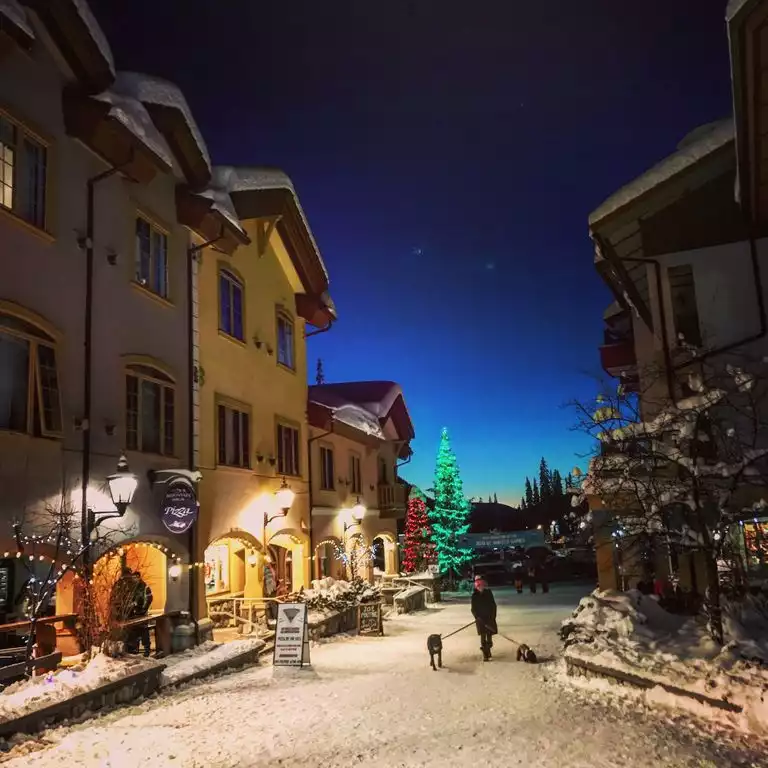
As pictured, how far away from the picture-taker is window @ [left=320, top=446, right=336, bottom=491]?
78.0ft

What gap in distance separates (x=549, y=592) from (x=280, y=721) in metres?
25.7

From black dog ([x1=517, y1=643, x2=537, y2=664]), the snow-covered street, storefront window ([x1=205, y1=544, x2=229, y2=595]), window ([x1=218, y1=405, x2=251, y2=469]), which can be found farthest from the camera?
storefront window ([x1=205, y1=544, x2=229, y2=595])

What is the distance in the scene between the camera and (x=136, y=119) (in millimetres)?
13266

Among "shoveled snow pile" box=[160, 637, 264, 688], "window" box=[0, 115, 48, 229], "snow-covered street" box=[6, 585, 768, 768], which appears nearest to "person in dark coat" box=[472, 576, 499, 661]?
"snow-covered street" box=[6, 585, 768, 768]

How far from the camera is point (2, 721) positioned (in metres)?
7.95

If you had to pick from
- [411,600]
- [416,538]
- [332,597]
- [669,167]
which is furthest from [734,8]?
[416,538]

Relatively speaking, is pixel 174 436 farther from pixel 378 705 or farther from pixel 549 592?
pixel 549 592

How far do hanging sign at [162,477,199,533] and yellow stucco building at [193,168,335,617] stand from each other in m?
1.19

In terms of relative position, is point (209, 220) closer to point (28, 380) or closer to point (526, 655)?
point (28, 380)

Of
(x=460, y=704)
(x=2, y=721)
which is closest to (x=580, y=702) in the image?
(x=460, y=704)

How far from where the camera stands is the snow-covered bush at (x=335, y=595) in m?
18.2

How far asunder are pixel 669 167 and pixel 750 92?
14.7ft

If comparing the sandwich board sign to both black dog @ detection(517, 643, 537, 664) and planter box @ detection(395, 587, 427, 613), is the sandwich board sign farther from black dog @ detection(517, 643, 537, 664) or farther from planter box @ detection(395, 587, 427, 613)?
planter box @ detection(395, 587, 427, 613)

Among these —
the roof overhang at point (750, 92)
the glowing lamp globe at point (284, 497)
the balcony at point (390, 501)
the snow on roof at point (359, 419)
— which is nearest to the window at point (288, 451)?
the glowing lamp globe at point (284, 497)
